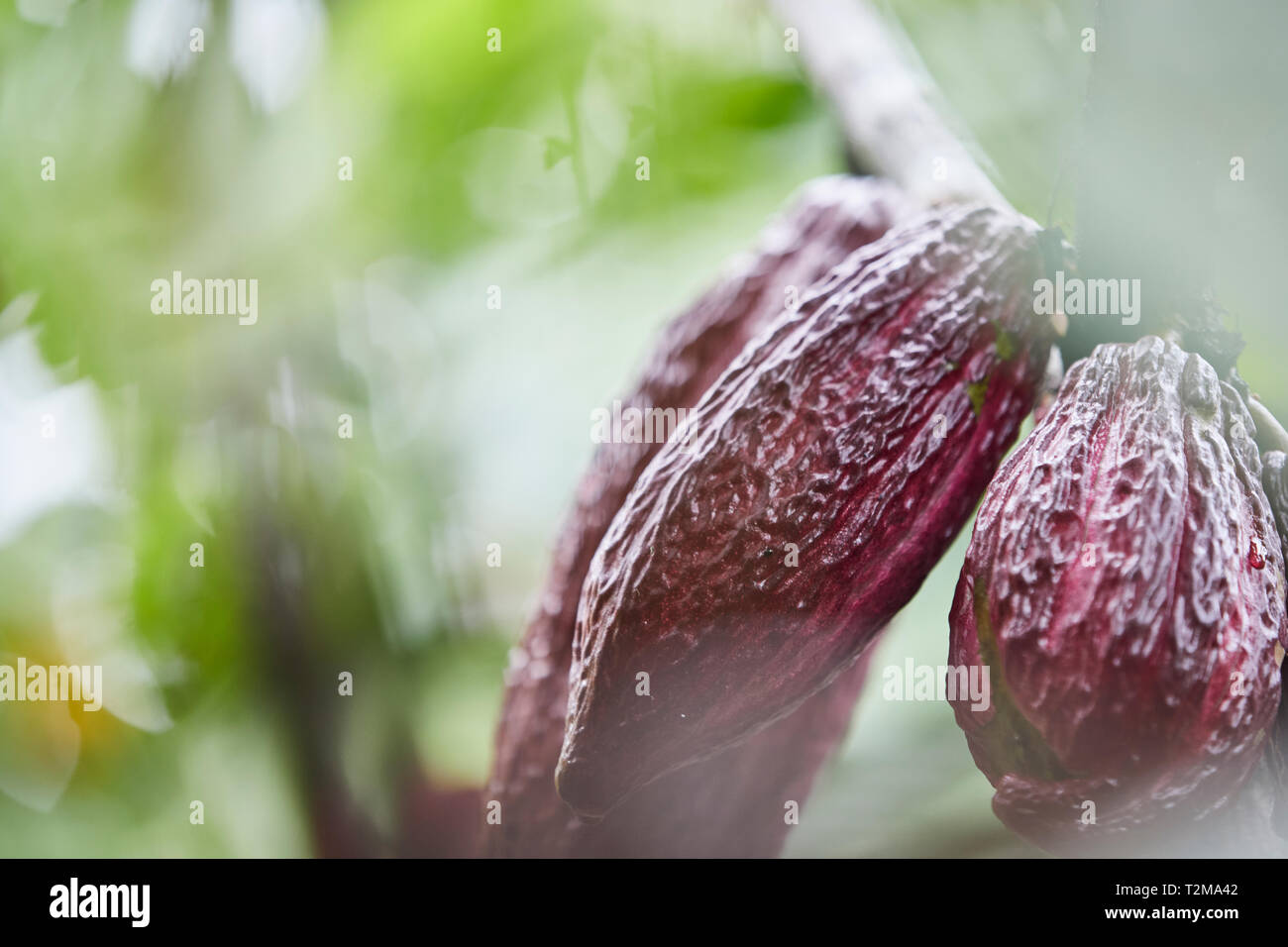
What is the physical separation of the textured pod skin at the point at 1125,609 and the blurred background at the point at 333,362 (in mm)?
295

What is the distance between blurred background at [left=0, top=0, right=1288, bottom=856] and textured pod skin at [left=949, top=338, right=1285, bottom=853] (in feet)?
0.97

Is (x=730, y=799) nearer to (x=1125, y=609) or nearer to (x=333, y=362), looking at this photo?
(x=1125, y=609)

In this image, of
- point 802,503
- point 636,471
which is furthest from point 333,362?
point 802,503

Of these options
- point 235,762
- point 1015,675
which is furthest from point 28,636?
point 1015,675

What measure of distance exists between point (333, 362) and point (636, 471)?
1.11 ft

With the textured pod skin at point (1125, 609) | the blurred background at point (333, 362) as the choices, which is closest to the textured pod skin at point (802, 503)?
the textured pod skin at point (1125, 609)

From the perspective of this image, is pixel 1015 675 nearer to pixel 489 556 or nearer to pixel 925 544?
pixel 925 544

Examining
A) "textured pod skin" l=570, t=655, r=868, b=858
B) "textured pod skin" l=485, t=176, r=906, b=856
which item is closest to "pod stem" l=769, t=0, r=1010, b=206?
"textured pod skin" l=485, t=176, r=906, b=856

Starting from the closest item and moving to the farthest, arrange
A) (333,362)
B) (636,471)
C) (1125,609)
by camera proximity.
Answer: (1125,609) < (636,471) < (333,362)

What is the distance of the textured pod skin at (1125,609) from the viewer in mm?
301

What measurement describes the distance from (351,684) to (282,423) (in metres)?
0.18

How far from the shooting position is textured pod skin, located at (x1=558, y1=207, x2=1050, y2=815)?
34 cm

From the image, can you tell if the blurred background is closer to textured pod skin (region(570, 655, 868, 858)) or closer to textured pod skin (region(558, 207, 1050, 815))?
textured pod skin (region(570, 655, 868, 858))

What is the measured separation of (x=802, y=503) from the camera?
0.34m
